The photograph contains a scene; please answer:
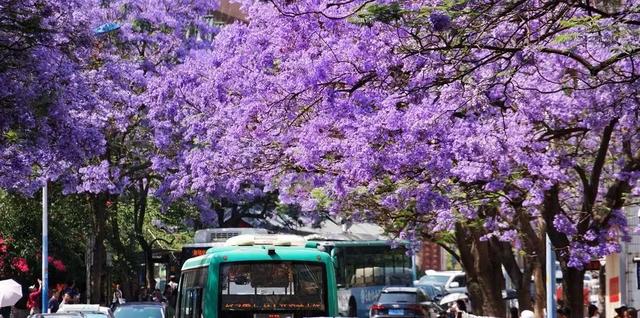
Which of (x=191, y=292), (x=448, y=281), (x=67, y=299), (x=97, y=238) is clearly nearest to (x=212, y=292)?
(x=191, y=292)

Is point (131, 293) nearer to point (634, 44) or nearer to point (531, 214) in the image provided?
point (531, 214)

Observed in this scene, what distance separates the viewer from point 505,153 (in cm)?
1991

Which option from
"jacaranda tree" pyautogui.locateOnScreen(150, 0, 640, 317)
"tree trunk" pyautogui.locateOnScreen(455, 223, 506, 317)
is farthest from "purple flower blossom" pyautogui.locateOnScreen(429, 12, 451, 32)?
"tree trunk" pyautogui.locateOnScreen(455, 223, 506, 317)

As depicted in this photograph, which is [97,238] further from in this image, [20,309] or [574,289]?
[574,289]

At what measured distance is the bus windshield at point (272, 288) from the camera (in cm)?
2020

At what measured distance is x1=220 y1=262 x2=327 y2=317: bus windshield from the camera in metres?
20.2

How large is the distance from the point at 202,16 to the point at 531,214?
727 inches

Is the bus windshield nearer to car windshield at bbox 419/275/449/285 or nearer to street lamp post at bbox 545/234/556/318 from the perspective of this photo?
street lamp post at bbox 545/234/556/318

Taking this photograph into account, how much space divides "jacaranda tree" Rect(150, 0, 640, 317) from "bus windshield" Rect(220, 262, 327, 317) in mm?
1864

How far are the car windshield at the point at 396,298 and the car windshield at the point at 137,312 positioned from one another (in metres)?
11.1

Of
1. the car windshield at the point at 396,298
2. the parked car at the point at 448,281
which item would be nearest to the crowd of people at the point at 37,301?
the car windshield at the point at 396,298

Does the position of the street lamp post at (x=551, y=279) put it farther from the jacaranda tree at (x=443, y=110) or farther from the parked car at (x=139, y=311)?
the parked car at (x=139, y=311)

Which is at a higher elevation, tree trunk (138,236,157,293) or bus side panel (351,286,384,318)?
tree trunk (138,236,157,293)

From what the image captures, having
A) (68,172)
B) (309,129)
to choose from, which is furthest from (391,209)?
(68,172)
